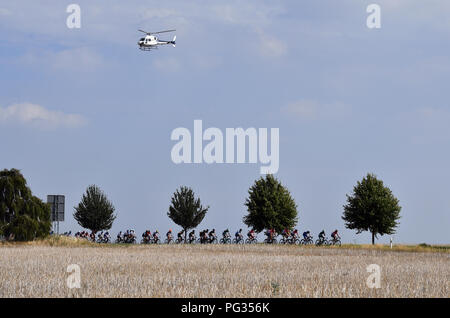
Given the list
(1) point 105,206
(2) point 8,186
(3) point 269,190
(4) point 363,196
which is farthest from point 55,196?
(4) point 363,196

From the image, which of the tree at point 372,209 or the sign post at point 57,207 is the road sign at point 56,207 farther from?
the tree at point 372,209

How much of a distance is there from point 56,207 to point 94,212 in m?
19.4

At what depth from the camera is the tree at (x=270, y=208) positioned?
74375mm

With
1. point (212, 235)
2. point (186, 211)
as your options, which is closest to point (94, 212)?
point (186, 211)

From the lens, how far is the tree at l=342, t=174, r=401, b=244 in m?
72.9

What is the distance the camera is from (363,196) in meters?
74.1

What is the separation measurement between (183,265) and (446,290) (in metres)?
12.7

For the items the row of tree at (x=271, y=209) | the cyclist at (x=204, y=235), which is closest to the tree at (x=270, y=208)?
the row of tree at (x=271, y=209)

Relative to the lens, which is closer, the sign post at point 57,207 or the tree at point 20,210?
the tree at point 20,210

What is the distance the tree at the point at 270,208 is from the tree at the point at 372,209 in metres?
6.81

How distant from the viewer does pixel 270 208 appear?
2918 inches

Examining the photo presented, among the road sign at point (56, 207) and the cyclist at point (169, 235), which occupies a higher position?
the road sign at point (56, 207)
